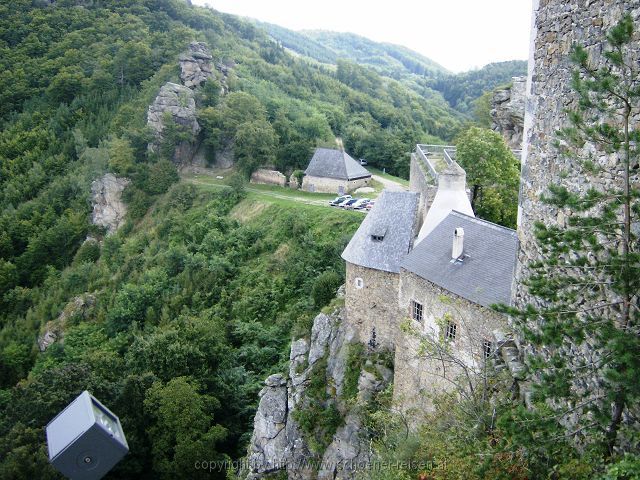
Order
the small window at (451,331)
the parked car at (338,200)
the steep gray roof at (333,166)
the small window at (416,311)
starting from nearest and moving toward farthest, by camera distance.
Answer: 1. the small window at (451,331)
2. the small window at (416,311)
3. the parked car at (338,200)
4. the steep gray roof at (333,166)

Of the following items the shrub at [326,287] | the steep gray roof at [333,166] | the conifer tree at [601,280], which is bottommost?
the shrub at [326,287]

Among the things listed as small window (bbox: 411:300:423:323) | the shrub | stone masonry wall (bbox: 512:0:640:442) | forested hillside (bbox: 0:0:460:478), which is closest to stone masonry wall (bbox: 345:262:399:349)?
small window (bbox: 411:300:423:323)

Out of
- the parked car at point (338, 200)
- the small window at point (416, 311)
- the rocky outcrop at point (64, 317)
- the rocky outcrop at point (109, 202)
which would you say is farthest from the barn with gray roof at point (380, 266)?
the rocky outcrop at point (109, 202)

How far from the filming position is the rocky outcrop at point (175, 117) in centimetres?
5794

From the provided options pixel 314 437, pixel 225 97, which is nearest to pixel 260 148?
pixel 225 97

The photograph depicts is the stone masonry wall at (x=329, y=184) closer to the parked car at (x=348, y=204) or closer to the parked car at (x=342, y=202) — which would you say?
the parked car at (x=342, y=202)

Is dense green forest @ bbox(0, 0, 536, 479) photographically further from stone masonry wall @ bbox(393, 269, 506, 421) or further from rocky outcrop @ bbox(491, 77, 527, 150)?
rocky outcrop @ bbox(491, 77, 527, 150)

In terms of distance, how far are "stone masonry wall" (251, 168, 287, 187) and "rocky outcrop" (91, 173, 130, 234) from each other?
13.6 m

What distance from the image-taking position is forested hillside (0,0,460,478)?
93.1 feet

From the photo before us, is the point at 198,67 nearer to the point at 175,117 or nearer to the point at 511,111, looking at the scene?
the point at 175,117

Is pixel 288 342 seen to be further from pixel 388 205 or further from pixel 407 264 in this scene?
pixel 407 264

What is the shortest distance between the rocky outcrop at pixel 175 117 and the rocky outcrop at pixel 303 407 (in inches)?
1500

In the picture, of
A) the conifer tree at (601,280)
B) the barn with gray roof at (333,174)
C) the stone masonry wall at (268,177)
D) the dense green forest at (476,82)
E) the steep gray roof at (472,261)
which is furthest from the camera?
the dense green forest at (476,82)

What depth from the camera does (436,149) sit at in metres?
30.7
